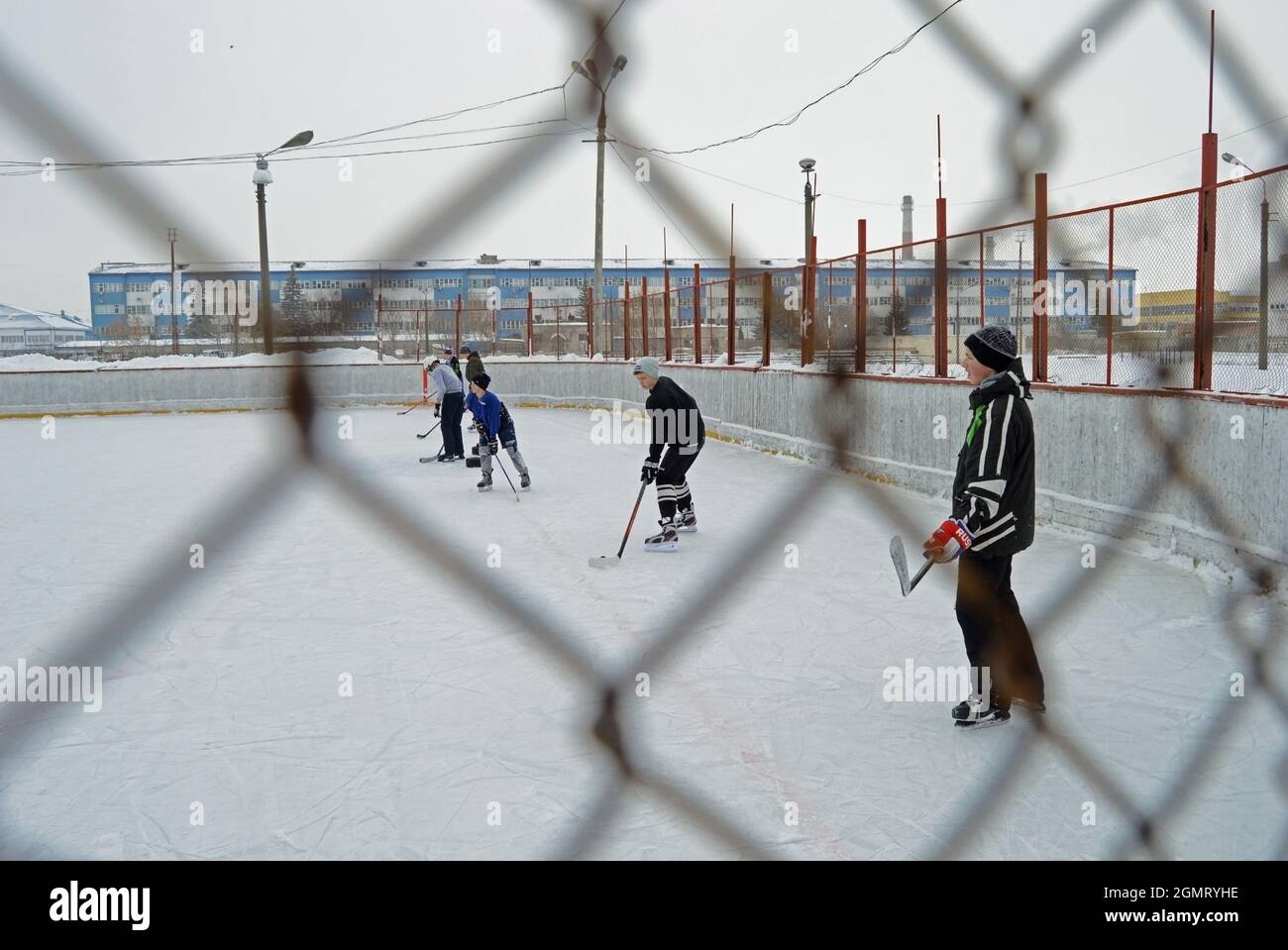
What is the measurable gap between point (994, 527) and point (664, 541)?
412 centimetres

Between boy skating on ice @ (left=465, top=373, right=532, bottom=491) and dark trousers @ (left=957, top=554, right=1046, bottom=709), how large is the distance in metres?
6.90

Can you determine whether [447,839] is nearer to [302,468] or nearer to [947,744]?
[947,744]

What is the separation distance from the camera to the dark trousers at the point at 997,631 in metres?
3.92

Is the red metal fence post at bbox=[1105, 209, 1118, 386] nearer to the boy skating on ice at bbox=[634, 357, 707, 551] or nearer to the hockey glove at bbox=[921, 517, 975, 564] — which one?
the boy skating on ice at bbox=[634, 357, 707, 551]

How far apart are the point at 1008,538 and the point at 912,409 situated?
6.74 metres

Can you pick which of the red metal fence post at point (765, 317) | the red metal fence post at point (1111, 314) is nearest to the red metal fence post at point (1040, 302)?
the red metal fence post at point (1111, 314)

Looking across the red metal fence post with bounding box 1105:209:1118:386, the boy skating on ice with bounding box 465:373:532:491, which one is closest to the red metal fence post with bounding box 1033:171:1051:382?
the red metal fence post with bounding box 1105:209:1118:386

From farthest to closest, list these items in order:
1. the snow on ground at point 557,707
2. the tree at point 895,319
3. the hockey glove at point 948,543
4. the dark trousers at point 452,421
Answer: the dark trousers at point 452,421 < the tree at point 895,319 < the hockey glove at point 948,543 < the snow on ground at point 557,707

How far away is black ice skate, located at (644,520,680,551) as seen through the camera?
768 centimetres

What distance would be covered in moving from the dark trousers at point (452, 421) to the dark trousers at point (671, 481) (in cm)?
553

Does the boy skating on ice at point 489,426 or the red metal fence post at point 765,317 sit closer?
the red metal fence post at point 765,317

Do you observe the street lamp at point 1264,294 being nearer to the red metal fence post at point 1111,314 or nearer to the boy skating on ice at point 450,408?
the red metal fence post at point 1111,314
